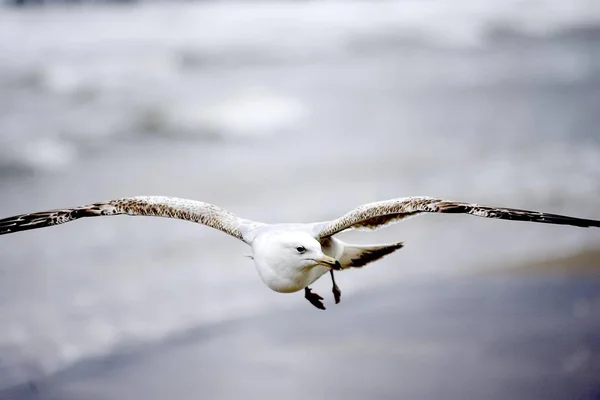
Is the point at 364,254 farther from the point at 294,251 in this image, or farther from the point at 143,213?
the point at 143,213

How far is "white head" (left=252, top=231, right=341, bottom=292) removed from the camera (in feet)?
9.69

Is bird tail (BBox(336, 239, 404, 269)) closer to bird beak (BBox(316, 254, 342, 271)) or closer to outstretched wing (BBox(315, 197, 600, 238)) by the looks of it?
outstretched wing (BBox(315, 197, 600, 238))

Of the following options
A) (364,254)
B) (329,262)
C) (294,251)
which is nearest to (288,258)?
(294,251)

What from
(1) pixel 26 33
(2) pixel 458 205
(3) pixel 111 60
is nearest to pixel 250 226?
(2) pixel 458 205

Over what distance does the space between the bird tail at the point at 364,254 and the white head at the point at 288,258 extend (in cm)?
46

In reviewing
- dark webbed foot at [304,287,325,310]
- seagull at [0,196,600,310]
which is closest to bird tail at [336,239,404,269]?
seagull at [0,196,600,310]

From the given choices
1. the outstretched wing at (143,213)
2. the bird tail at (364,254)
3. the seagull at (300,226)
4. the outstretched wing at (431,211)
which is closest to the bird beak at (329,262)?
the seagull at (300,226)

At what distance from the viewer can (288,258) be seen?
2979 millimetres

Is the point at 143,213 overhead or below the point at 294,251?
overhead

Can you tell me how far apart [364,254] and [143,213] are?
92 cm

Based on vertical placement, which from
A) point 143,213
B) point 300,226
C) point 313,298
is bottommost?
point 313,298

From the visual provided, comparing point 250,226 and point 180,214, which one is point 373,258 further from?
point 180,214

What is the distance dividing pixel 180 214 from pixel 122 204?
23cm

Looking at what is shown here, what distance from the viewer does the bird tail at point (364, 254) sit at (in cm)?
351
